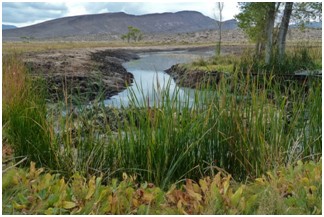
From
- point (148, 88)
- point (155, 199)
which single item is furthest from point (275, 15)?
point (155, 199)

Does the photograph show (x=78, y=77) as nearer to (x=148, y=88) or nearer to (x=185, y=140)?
(x=148, y=88)

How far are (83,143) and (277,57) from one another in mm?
5708

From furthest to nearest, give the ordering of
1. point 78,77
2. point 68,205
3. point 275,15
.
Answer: point 275,15, point 78,77, point 68,205

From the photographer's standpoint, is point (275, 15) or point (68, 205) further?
point (275, 15)

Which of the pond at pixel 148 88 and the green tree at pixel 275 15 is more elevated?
the green tree at pixel 275 15

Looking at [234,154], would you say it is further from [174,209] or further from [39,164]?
[39,164]

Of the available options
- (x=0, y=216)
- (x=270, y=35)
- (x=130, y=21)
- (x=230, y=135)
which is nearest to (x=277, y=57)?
(x=270, y=35)

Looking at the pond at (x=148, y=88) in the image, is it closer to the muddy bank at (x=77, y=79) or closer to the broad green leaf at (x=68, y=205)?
the muddy bank at (x=77, y=79)

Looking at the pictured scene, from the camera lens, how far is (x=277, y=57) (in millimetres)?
7707

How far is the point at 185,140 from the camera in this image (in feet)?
8.28

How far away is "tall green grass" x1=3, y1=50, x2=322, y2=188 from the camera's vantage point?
8.20ft

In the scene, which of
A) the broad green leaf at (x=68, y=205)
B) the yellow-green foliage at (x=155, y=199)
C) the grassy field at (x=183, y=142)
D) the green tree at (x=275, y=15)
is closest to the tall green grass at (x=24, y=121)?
the grassy field at (x=183, y=142)

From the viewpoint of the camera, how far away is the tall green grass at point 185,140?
250 centimetres

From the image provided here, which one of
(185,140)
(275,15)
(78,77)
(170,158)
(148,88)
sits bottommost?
(78,77)
